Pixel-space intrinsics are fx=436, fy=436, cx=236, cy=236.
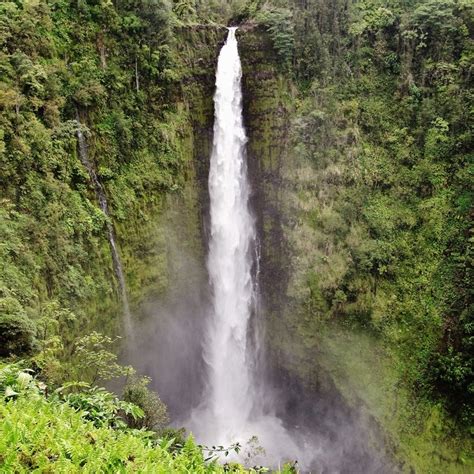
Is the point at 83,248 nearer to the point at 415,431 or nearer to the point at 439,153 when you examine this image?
the point at 415,431

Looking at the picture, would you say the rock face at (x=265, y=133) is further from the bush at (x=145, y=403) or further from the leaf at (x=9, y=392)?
the leaf at (x=9, y=392)

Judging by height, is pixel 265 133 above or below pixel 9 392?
above

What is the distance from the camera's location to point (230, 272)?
67.1ft

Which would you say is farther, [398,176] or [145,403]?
Result: [398,176]

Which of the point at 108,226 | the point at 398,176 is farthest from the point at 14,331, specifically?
Answer: the point at 398,176

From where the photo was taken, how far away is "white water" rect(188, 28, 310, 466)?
63.9 feet

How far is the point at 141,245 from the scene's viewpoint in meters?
17.7

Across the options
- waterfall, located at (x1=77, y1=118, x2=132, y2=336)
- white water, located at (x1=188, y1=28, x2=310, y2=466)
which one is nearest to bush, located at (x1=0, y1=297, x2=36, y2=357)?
waterfall, located at (x1=77, y1=118, x2=132, y2=336)

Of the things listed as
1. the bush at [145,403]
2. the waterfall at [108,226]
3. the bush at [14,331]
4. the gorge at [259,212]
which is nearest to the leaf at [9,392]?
the bush at [14,331]

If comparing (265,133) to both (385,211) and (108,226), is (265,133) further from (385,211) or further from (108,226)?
(108,226)

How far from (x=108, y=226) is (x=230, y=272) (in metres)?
6.54

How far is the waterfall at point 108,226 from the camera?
1566cm

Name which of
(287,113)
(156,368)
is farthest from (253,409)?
(287,113)

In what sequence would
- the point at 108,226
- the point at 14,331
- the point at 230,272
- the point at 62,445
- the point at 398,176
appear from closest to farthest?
the point at 62,445
the point at 14,331
the point at 108,226
the point at 398,176
the point at 230,272
